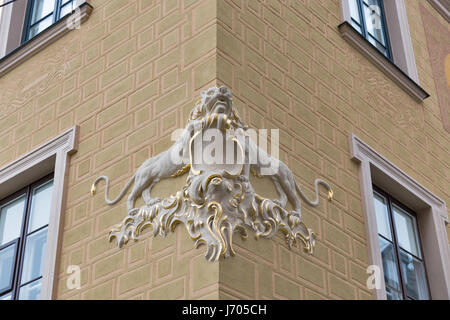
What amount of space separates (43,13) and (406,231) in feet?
14.0

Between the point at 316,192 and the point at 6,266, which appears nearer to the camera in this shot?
the point at 316,192

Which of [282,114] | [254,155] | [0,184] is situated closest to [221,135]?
[254,155]

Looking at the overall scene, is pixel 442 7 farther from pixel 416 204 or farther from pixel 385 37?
pixel 416 204

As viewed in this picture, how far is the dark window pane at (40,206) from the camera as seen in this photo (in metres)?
6.93

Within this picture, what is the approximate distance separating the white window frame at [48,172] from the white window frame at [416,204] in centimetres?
231

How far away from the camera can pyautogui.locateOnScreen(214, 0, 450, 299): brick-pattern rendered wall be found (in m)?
5.76

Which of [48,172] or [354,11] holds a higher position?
[354,11]

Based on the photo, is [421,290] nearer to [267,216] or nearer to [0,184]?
[267,216]

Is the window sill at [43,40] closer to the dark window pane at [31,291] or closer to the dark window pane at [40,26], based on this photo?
the dark window pane at [40,26]

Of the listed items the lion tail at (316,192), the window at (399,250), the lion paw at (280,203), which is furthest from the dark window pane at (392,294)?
the lion paw at (280,203)

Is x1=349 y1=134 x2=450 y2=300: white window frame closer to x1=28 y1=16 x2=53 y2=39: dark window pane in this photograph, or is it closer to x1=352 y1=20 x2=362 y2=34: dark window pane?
x1=352 y1=20 x2=362 y2=34: dark window pane

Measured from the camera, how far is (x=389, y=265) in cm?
714

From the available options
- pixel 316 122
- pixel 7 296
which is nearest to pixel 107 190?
pixel 7 296

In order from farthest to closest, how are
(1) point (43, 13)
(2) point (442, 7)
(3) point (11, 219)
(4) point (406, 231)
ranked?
(2) point (442, 7), (1) point (43, 13), (4) point (406, 231), (3) point (11, 219)
